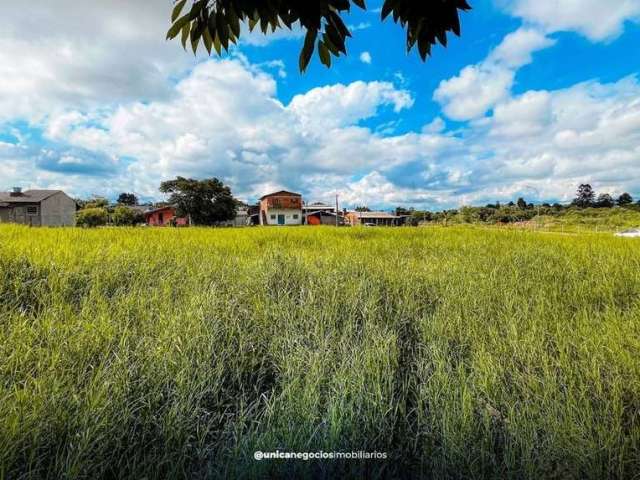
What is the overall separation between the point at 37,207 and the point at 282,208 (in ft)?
87.4

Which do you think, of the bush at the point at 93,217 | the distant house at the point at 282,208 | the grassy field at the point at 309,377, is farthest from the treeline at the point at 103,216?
the grassy field at the point at 309,377

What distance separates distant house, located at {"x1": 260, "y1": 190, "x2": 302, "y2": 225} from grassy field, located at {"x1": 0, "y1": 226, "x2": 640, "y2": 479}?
3998cm

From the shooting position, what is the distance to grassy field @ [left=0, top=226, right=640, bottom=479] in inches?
62.2

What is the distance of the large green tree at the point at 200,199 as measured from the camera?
1236 inches

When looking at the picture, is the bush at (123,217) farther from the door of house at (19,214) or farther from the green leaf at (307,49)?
the green leaf at (307,49)

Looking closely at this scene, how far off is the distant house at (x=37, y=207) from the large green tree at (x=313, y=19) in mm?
37325

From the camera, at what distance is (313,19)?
1.11m

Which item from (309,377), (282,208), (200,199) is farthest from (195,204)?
(309,377)

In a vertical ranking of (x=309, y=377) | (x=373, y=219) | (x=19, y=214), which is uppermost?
(x=19, y=214)

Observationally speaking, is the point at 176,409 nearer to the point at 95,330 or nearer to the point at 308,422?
the point at 308,422

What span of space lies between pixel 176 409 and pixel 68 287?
301 cm

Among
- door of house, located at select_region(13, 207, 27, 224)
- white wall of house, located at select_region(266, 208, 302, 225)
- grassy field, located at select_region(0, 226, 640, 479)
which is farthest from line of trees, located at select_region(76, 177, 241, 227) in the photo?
grassy field, located at select_region(0, 226, 640, 479)

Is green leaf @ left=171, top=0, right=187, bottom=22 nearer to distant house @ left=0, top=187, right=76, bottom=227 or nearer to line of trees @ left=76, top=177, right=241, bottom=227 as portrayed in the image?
line of trees @ left=76, top=177, right=241, bottom=227

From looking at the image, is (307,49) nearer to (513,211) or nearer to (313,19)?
(313,19)
